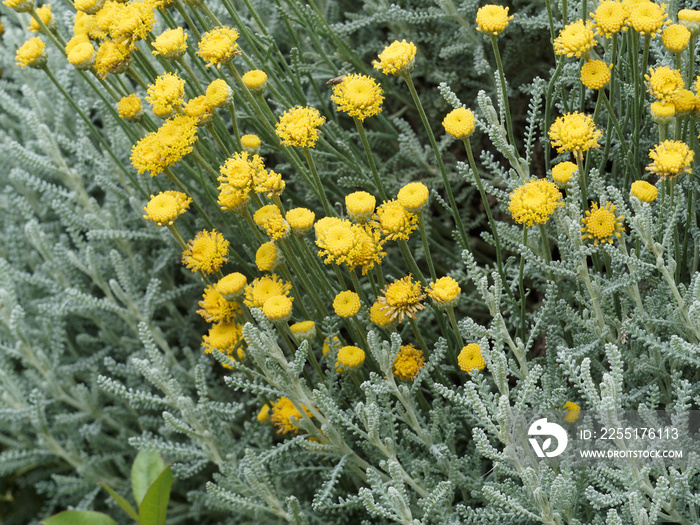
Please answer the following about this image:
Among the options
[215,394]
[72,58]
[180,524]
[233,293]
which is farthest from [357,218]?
[180,524]

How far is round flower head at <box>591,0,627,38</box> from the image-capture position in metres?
1.20

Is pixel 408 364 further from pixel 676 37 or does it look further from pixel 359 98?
pixel 676 37

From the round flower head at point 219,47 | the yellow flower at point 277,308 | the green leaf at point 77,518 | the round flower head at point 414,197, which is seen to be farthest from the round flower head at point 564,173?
the green leaf at point 77,518

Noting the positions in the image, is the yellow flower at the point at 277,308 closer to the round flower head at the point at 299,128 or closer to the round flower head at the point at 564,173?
the round flower head at the point at 299,128

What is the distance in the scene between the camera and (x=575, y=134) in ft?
3.92

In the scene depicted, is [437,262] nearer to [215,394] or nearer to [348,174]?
A: [348,174]

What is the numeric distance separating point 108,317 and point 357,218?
1.22 meters

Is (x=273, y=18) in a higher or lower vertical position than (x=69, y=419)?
higher

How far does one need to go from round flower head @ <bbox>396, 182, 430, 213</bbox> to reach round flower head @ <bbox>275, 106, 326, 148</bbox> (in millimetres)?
206

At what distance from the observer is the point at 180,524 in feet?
7.00

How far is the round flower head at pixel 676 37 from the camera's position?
1.19 meters

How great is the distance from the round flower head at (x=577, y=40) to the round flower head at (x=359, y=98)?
36 centimetres

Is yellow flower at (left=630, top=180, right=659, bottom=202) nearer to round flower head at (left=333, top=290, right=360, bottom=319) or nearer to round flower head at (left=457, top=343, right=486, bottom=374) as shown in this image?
round flower head at (left=457, top=343, right=486, bottom=374)

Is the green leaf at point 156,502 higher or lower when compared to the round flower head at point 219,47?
lower
